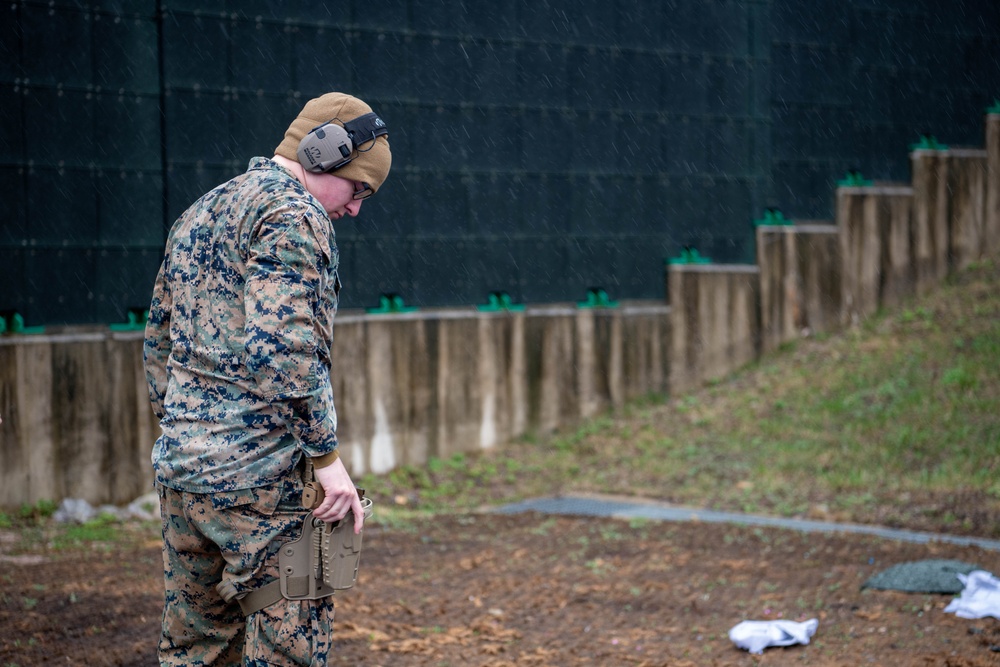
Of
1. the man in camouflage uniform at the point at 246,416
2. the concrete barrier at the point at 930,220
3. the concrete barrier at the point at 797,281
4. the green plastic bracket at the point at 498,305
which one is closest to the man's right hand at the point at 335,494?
the man in camouflage uniform at the point at 246,416

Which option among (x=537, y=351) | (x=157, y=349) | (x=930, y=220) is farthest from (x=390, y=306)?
(x=930, y=220)

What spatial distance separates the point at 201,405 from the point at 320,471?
0.39 meters

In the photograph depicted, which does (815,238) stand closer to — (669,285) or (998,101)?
(669,285)

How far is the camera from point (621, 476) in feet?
29.8

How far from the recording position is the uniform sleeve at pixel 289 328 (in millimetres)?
2930

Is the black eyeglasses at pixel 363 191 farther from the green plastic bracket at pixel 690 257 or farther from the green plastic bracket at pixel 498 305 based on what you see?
the green plastic bracket at pixel 690 257

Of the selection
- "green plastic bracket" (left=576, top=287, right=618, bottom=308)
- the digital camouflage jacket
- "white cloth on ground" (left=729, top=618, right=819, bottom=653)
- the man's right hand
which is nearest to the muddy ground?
"white cloth on ground" (left=729, top=618, right=819, bottom=653)

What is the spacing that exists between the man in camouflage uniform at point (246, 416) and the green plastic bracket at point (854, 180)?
9269mm

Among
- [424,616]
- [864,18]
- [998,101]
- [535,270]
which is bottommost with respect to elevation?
[424,616]

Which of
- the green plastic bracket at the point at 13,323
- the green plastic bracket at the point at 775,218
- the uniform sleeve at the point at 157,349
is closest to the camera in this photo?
the uniform sleeve at the point at 157,349

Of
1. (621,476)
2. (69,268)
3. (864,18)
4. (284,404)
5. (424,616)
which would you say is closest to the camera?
(284,404)

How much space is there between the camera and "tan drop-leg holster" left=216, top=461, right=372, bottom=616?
10.1 feet


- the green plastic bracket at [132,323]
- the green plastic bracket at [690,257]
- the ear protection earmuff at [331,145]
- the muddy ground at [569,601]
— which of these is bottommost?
the muddy ground at [569,601]

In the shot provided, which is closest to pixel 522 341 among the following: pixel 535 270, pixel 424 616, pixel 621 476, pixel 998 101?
pixel 535 270
